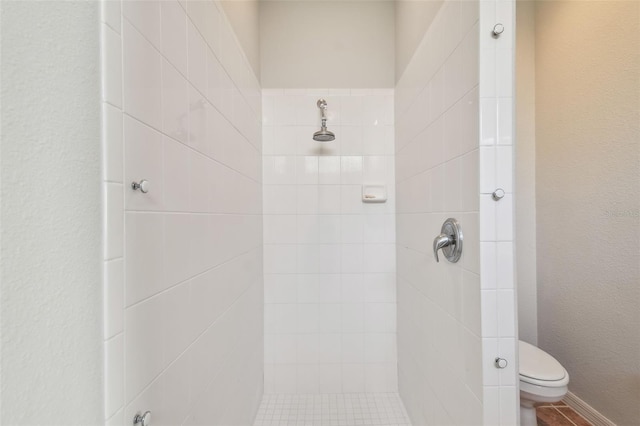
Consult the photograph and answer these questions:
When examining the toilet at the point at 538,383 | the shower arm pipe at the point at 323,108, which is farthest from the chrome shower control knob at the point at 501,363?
the shower arm pipe at the point at 323,108

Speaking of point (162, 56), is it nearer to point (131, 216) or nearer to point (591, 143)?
point (131, 216)

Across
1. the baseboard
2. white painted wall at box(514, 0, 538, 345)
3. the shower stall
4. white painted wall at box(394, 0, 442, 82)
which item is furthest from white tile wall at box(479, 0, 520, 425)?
white painted wall at box(514, 0, 538, 345)

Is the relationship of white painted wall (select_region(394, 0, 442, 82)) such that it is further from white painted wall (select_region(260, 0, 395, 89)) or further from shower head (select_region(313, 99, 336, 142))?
shower head (select_region(313, 99, 336, 142))

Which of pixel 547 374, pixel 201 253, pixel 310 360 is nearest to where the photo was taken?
pixel 201 253

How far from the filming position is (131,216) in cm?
61

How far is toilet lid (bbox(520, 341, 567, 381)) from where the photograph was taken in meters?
1.29

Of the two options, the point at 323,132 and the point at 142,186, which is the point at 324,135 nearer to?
the point at 323,132

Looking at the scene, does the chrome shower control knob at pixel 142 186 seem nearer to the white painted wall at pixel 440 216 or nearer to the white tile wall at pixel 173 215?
the white tile wall at pixel 173 215

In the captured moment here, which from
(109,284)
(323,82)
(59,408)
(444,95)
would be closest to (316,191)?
(323,82)

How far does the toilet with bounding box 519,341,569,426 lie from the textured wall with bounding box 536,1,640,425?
48 cm

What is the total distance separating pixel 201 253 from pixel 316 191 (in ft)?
3.53

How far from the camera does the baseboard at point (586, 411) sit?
157cm

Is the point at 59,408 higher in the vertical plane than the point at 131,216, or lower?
lower

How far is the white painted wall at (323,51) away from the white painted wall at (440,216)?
304 mm
